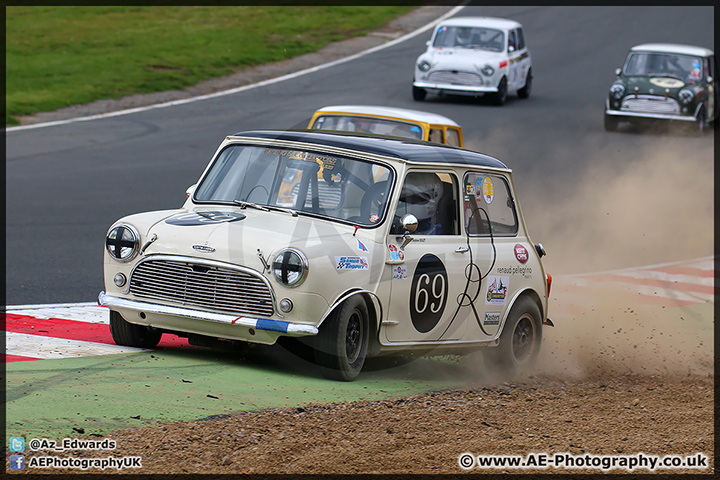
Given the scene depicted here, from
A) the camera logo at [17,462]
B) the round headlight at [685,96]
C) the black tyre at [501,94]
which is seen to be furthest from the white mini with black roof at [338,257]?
the black tyre at [501,94]

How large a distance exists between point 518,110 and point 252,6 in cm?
1608

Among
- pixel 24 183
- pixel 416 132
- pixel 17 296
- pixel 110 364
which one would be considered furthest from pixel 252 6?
pixel 110 364

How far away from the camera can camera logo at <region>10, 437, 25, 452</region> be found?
16.2ft

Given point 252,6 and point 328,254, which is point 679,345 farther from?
point 252,6

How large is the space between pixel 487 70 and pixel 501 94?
0.86 metres

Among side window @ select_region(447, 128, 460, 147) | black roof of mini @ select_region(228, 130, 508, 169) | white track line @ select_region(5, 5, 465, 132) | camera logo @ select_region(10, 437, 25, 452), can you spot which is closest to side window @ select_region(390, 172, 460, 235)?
black roof of mini @ select_region(228, 130, 508, 169)

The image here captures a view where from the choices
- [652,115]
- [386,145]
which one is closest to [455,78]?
[652,115]

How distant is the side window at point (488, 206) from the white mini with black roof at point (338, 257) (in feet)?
0.05

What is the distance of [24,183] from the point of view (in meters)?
15.6

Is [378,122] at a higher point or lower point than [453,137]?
higher

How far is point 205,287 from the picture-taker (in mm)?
6750

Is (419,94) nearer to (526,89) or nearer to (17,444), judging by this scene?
(526,89)

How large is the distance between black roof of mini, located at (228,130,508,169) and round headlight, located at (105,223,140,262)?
4.56 ft

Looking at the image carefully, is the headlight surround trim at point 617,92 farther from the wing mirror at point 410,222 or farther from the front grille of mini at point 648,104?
the wing mirror at point 410,222
